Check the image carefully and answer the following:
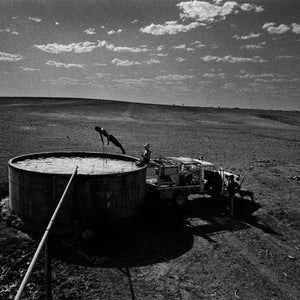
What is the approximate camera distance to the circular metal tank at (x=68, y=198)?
1280 cm

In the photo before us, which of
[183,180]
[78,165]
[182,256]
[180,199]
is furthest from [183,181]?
[182,256]

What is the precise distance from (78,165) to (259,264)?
8.16 m

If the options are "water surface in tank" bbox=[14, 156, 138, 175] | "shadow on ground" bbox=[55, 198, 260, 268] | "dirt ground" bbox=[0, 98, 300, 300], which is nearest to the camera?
"dirt ground" bbox=[0, 98, 300, 300]

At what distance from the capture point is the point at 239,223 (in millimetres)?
15305

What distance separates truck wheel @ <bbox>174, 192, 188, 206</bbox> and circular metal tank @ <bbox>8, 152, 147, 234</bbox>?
11.6 ft

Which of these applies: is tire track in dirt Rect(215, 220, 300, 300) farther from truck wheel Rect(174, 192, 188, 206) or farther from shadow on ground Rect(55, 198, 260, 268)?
truck wheel Rect(174, 192, 188, 206)

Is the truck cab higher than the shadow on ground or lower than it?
higher

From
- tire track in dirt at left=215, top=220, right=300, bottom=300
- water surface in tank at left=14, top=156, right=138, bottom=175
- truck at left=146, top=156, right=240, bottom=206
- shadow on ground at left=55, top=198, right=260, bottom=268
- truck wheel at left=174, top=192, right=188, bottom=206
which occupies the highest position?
water surface in tank at left=14, top=156, right=138, bottom=175

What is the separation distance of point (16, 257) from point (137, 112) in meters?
73.8

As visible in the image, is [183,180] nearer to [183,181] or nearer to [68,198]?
[183,181]

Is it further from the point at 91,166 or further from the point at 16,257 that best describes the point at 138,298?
the point at 91,166

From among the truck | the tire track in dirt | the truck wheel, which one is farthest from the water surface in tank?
the tire track in dirt

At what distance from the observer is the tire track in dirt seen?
10203 mm

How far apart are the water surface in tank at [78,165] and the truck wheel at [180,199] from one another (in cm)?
215
